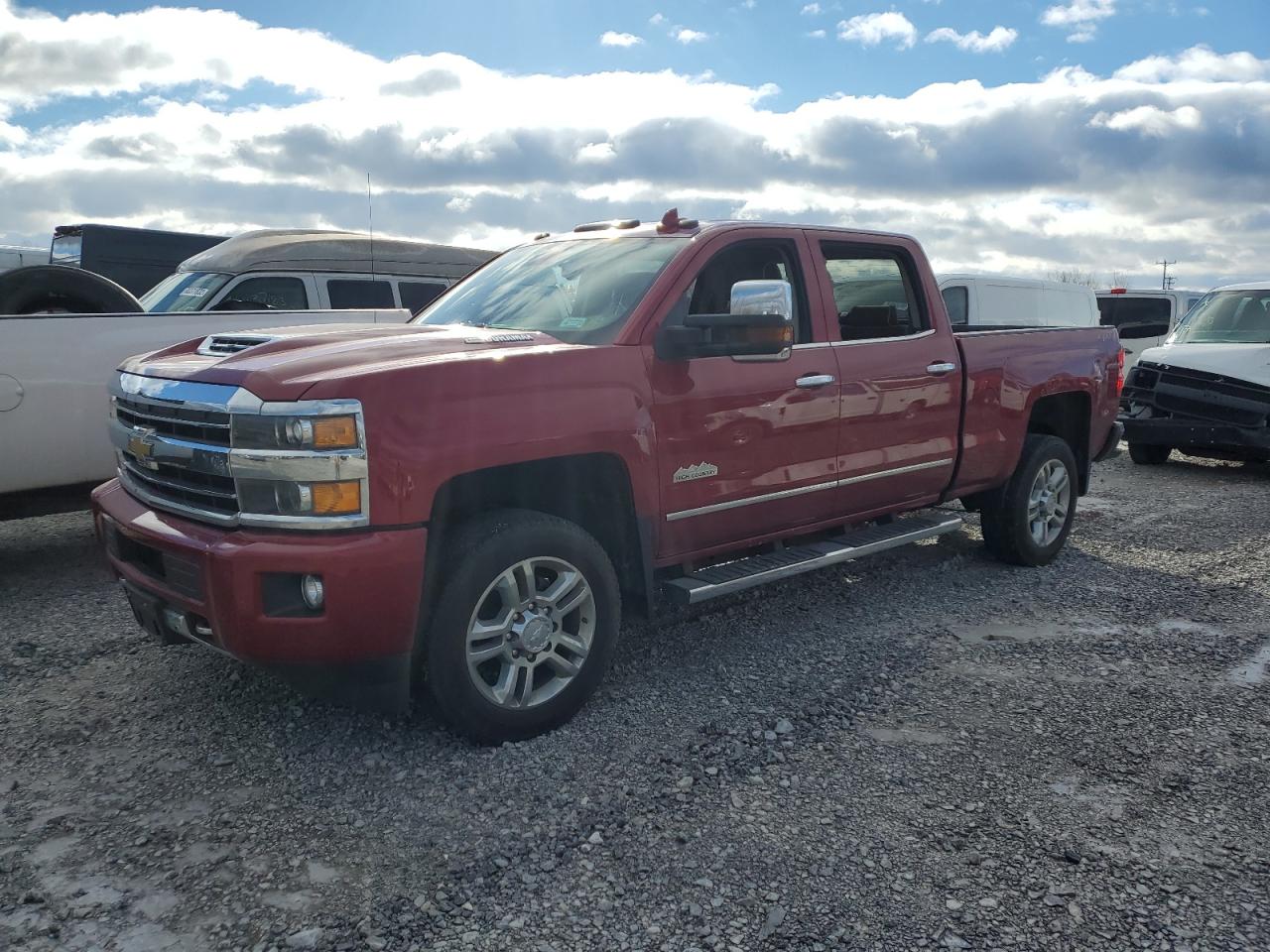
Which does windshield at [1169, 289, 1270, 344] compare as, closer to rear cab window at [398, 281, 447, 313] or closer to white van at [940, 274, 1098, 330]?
white van at [940, 274, 1098, 330]

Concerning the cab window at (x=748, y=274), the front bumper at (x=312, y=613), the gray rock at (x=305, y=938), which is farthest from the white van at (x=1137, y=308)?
the gray rock at (x=305, y=938)

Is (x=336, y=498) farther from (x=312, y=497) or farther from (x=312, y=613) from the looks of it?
(x=312, y=613)

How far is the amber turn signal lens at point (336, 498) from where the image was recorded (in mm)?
3256

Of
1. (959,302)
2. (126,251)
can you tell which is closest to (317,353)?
(959,302)

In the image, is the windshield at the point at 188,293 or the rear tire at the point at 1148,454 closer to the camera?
the windshield at the point at 188,293

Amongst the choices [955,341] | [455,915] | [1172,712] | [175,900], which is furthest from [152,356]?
[1172,712]

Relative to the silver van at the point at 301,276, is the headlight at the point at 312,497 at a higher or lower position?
lower

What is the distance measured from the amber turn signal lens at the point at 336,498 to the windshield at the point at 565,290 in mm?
1157

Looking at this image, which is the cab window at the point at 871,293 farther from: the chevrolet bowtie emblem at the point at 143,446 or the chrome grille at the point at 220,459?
the chevrolet bowtie emblem at the point at 143,446

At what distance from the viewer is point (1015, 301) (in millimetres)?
12109

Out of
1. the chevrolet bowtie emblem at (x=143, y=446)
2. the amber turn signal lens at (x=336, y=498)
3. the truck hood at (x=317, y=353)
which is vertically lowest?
the amber turn signal lens at (x=336, y=498)

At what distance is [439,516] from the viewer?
350cm

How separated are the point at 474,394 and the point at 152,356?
5.19ft

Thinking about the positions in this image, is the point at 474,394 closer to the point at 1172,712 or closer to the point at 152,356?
the point at 152,356
